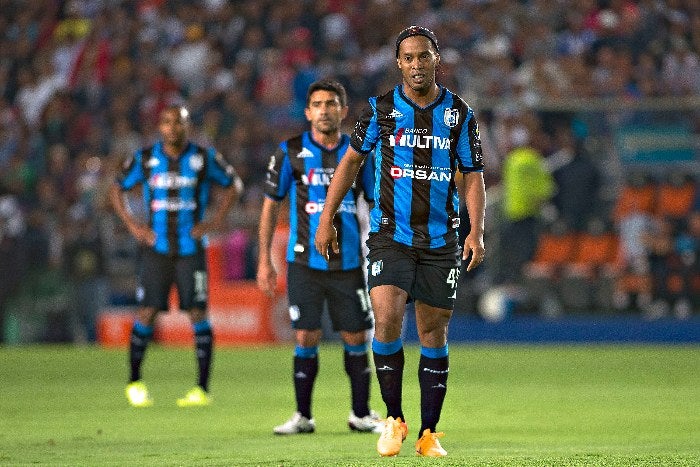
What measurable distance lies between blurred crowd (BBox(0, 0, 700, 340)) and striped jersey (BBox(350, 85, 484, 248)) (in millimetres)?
10592

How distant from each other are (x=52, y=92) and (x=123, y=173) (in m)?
11.8

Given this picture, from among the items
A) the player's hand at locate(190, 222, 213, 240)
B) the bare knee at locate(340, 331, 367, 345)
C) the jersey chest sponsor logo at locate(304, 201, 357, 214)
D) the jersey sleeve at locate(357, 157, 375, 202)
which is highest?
the jersey sleeve at locate(357, 157, 375, 202)

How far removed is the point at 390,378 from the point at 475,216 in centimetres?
96

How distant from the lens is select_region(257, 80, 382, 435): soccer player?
9320 millimetres

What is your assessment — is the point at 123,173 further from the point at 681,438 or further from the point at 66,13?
the point at 66,13

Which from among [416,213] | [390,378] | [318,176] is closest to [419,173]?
[416,213]

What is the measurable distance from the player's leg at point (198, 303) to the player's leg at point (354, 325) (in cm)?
240

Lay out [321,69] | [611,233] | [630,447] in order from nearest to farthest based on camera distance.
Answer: [630,447] < [611,233] < [321,69]

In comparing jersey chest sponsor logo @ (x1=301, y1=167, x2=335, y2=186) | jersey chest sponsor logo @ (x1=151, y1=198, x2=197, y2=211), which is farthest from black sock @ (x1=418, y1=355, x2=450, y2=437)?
jersey chest sponsor logo @ (x1=151, y1=198, x2=197, y2=211)

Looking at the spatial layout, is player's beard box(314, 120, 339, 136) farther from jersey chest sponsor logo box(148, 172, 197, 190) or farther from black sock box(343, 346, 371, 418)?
jersey chest sponsor logo box(148, 172, 197, 190)

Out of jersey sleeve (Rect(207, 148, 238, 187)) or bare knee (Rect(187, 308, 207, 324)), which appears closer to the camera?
bare knee (Rect(187, 308, 207, 324))

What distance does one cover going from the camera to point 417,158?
7.43 metres

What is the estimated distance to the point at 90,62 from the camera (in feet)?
77.5

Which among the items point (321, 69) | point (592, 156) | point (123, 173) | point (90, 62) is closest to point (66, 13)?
point (90, 62)
